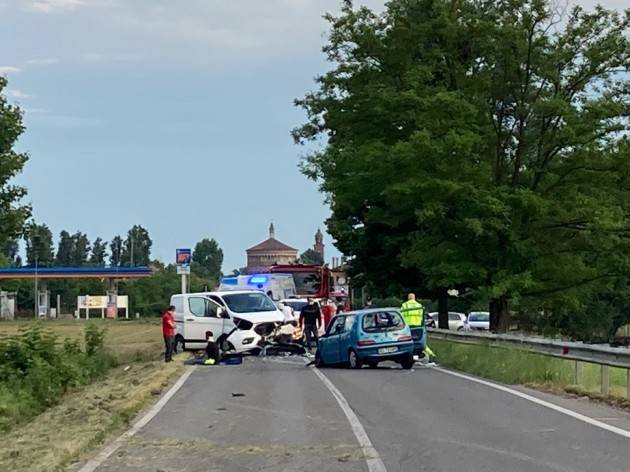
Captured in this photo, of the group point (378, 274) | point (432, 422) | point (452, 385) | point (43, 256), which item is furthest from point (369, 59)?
point (43, 256)

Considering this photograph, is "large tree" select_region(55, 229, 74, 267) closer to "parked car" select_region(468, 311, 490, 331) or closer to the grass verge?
"parked car" select_region(468, 311, 490, 331)

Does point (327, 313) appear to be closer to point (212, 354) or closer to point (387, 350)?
point (212, 354)

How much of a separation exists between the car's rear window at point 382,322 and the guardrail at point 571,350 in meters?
2.27

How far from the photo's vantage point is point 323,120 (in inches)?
1591

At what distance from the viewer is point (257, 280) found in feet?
132

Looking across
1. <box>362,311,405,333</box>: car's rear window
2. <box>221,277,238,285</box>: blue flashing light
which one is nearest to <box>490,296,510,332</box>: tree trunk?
<box>221,277,238,285</box>: blue flashing light

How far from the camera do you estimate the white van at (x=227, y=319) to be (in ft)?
93.6

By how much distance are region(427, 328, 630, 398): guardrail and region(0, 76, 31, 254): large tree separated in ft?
37.8

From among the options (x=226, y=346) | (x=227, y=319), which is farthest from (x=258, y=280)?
(x=226, y=346)

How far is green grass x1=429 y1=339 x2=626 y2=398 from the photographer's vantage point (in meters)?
19.5

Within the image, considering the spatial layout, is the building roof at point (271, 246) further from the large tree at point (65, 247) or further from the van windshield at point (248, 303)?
the van windshield at point (248, 303)

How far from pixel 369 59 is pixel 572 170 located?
27.8ft

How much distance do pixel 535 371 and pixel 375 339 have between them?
16.0 ft

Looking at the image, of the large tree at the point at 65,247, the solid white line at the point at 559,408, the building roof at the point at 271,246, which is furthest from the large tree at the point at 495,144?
the large tree at the point at 65,247
